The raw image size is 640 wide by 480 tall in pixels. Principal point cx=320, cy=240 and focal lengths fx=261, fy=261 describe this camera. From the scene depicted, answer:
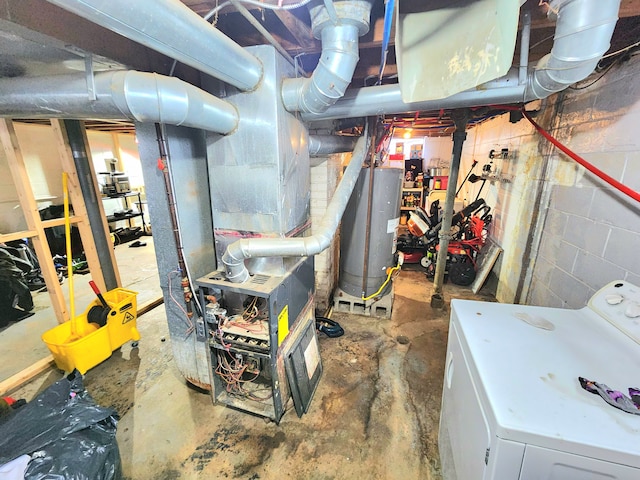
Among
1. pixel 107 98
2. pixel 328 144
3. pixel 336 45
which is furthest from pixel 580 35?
pixel 107 98

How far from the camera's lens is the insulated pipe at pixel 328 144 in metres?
2.00

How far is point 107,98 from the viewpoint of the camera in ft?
3.45

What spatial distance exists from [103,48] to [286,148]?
0.92 m

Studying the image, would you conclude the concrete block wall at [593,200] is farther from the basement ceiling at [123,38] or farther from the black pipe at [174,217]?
the black pipe at [174,217]

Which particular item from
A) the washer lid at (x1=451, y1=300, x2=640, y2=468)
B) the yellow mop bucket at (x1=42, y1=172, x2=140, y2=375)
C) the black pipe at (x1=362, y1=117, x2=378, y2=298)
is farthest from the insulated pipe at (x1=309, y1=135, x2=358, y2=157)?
the yellow mop bucket at (x1=42, y1=172, x2=140, y2=375)

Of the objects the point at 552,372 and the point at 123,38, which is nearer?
the point at 552,372

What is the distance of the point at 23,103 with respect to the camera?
1137 mm

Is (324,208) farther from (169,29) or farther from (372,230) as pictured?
(169,29)

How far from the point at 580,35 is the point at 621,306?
111 cm

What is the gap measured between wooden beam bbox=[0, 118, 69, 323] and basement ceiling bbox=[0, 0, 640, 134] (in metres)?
0.94

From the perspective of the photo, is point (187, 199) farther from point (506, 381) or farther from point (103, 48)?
point (506, 381)

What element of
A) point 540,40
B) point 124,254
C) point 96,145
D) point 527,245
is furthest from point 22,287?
point 527,245

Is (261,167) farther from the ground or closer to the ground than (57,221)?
farther from the ground

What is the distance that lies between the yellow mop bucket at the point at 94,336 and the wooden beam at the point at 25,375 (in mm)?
91
